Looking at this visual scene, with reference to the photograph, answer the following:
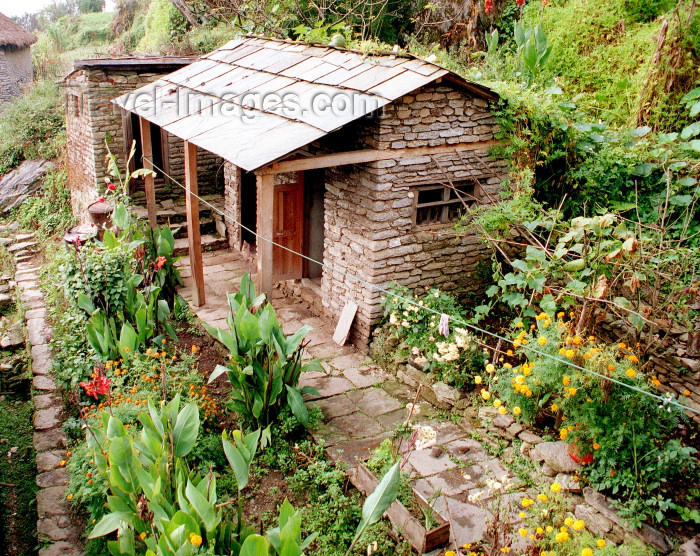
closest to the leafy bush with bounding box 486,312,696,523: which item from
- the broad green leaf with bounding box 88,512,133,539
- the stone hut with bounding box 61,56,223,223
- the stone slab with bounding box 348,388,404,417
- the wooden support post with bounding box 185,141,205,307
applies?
the stone slab with bounding box 348,388,404,417

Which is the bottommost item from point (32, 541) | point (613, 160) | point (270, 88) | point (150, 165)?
point (32, 541)

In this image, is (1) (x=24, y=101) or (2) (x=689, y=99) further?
(1) (x=24, y=101)

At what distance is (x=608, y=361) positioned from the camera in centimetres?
440

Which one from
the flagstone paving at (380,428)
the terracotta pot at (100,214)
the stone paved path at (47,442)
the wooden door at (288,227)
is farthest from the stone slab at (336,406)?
the terracotta pot at (100,214)

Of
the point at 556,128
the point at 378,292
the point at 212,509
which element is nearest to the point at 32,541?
the point at 212,509

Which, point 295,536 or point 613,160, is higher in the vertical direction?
point 613,160

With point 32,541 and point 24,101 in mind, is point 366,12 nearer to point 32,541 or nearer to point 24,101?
point 24,101

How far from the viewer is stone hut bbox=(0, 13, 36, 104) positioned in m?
A: 19.9

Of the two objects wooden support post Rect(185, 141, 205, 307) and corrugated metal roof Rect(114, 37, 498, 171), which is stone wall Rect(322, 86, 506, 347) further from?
wooden support post Rect(185, 141, 205, 307)

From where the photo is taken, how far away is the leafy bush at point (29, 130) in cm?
1494

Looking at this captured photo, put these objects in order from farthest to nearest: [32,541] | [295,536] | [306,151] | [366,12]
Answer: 1. [366,12]
2. [306,151]
3. [32,541]
4. [295,536]

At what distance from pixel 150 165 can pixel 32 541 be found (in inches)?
222

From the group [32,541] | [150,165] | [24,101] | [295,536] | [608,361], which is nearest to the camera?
[295,536]

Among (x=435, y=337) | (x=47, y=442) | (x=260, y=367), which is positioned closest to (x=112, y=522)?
(x=260, y=367)
